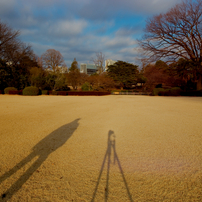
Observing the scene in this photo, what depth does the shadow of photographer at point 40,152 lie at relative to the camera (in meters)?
2.00

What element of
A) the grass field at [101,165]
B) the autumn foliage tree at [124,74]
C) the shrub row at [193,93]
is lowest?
the grass field at [101,165]

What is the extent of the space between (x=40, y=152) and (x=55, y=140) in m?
0.69

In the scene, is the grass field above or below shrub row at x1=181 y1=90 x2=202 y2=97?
below

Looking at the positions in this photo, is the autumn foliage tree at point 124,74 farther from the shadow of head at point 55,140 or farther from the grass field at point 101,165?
the grass field at point 101,165

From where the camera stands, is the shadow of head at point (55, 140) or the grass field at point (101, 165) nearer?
the grass field at point (101, 165)

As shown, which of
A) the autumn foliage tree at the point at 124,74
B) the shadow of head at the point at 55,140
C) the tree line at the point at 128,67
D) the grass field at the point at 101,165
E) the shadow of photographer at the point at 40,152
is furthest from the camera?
the autumn foliage tree at the point at 124,74

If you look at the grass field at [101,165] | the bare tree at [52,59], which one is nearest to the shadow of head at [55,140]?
the grass field at [101,165]

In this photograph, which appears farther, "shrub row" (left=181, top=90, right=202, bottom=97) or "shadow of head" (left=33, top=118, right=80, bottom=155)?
"shrub row" (left=181, top=90, right=202, bottom=97)

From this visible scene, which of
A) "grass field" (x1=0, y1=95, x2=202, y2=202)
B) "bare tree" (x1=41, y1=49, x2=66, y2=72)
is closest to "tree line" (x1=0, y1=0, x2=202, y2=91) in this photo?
"bare tree" (x1=41, y1=49, x2=66, y2=72)

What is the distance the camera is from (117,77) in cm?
3294

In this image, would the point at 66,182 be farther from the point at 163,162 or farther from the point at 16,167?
the point at 163,162

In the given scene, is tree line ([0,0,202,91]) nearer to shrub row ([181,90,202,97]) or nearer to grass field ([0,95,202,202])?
shrub row ([181,90,202,97])

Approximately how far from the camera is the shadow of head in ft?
10.4

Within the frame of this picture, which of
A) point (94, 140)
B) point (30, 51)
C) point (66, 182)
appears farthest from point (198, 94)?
point (30, 51)
